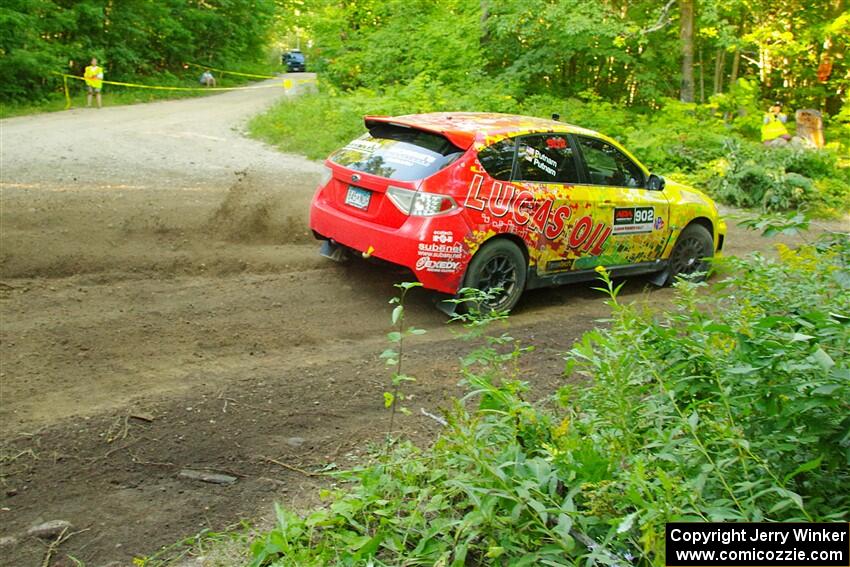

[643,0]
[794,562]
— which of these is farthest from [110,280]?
[643,0]

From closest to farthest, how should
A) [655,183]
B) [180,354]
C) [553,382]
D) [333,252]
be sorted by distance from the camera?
[553,382] → [180,354] → [333,252] → [655,183]

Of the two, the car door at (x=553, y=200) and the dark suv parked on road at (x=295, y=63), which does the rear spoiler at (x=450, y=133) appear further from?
the dark suv parked on road at (x=295, y=63)

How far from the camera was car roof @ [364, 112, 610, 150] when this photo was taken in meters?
7.20

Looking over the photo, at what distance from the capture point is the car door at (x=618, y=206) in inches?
316

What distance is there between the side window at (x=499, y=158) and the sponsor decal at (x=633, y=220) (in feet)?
4.89

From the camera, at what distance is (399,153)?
7.35 meters

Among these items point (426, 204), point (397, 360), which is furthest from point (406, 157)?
point (397, 360)

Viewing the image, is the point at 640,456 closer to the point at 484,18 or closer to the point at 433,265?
the point at 433,265

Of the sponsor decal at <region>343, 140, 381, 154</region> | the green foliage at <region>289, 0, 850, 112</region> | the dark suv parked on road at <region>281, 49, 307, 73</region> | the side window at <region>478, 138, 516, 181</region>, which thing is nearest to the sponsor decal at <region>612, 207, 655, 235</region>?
the side window at <region>478, 138, 516, 181</region>

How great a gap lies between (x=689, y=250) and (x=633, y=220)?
130cm

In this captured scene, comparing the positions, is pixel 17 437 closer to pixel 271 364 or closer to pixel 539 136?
pixel 271 364

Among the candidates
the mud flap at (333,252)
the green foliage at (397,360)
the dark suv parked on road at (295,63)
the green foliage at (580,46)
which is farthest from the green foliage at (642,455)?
the dark suv parked on road at (295,63)

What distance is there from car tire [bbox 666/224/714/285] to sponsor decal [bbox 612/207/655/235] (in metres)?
0.71

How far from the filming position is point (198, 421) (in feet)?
16.3
